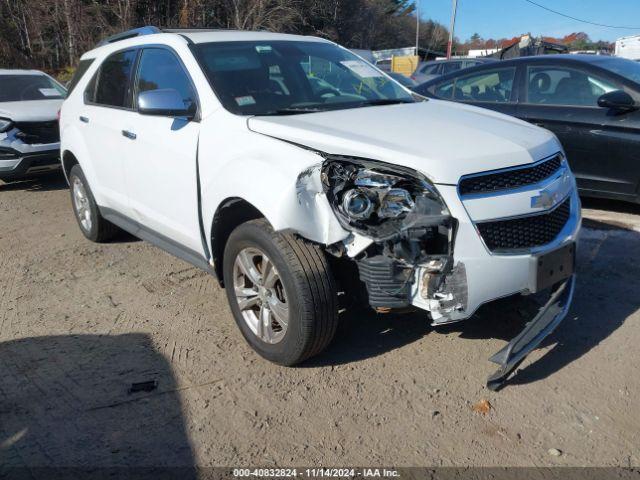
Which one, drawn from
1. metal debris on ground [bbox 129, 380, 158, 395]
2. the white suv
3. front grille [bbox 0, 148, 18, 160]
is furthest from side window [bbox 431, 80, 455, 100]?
front grille [bbox 0, 148, 18, 160]

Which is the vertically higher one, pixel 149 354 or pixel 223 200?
pixel 223 200

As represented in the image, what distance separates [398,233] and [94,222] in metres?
3.70

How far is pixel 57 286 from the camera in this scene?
4.62 m

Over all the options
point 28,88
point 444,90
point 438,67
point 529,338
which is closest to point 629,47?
point 438,67

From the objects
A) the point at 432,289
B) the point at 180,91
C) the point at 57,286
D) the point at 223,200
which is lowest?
the point at 57,286

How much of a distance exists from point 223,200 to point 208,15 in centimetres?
2386

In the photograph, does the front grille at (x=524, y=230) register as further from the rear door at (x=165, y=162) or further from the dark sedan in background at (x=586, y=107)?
the dark sedan in background at (x=586, y=107)

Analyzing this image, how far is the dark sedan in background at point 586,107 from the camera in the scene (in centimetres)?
529

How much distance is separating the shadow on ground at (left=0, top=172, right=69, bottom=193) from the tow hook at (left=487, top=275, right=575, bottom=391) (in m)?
7.35

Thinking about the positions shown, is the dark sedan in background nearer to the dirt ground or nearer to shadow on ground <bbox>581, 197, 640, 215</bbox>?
shadow on ground <bbox>581, 197, 640, 215</bbox>

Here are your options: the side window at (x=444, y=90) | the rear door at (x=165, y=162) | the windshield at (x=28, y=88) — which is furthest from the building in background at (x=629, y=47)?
the rear door at (x=165, y=162)

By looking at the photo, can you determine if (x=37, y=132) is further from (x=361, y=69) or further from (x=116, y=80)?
(x=361, y=69)

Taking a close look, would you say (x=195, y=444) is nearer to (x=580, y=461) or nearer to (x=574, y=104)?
(x=580, y=461)

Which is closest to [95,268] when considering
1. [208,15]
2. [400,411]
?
[400,411]
